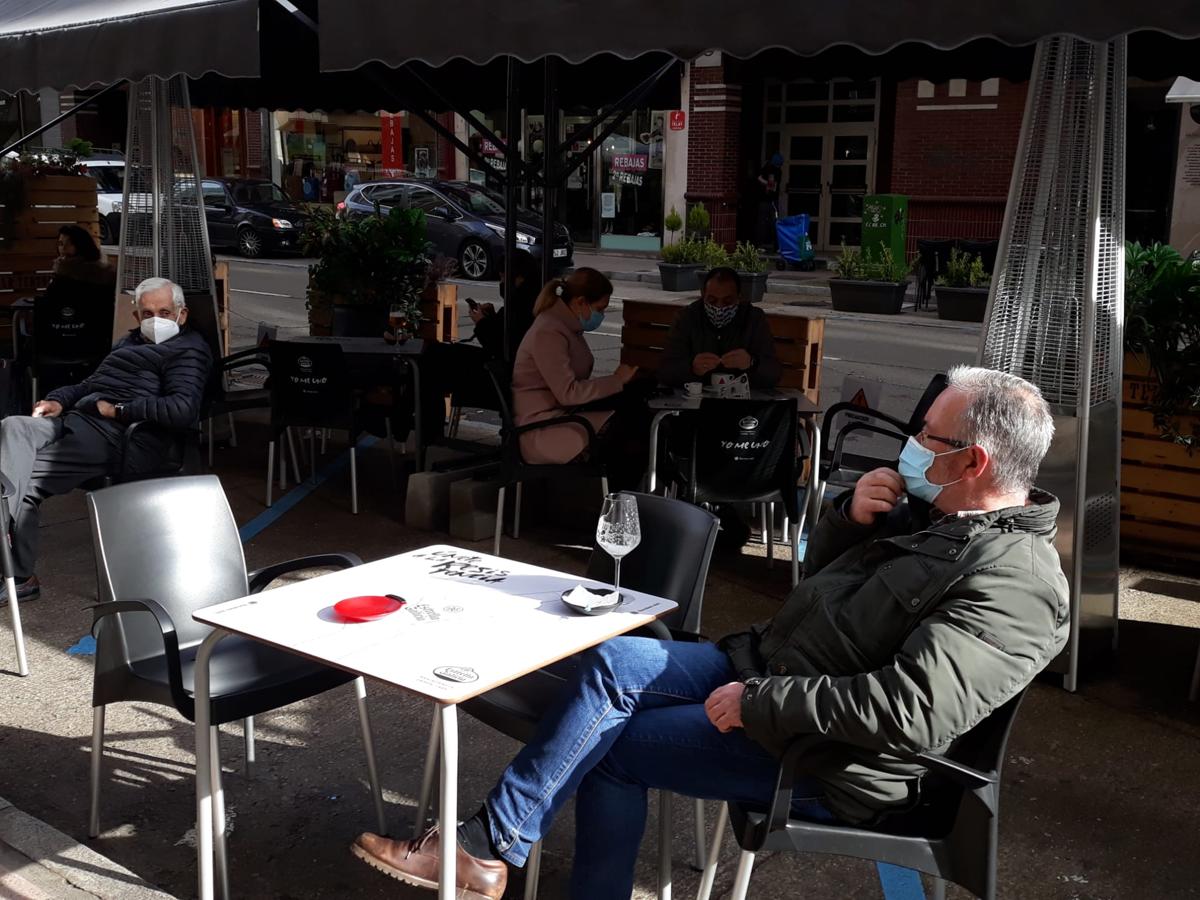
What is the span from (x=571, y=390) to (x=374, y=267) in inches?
127

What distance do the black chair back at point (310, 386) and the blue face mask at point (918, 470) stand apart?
15.2 ft

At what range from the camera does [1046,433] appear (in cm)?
292

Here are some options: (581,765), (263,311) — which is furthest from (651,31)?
(263,311)

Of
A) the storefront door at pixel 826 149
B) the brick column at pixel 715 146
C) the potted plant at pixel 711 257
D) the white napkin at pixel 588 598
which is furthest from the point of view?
the brick column at pixel 715 146

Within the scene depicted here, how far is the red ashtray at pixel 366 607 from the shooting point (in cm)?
309

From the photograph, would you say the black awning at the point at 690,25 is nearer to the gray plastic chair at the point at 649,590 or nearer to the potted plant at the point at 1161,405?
the gray plastic chair at the point at 649,590

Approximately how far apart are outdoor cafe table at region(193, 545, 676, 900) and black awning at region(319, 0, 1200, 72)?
2.08 m

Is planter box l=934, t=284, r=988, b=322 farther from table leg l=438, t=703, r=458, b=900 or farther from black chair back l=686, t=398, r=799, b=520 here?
table leg l=438, t=703, r=458, b=900

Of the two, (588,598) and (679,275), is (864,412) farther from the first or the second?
(679,275)

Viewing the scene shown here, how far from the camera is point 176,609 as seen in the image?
12.6 feet

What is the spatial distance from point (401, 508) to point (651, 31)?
12.0 ft

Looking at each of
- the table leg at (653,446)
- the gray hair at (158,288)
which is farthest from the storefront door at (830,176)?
the gray hair at (158,288)

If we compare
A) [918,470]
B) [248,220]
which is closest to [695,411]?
[918,470]

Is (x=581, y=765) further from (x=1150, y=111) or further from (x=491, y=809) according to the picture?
(x=1150, y=111)
